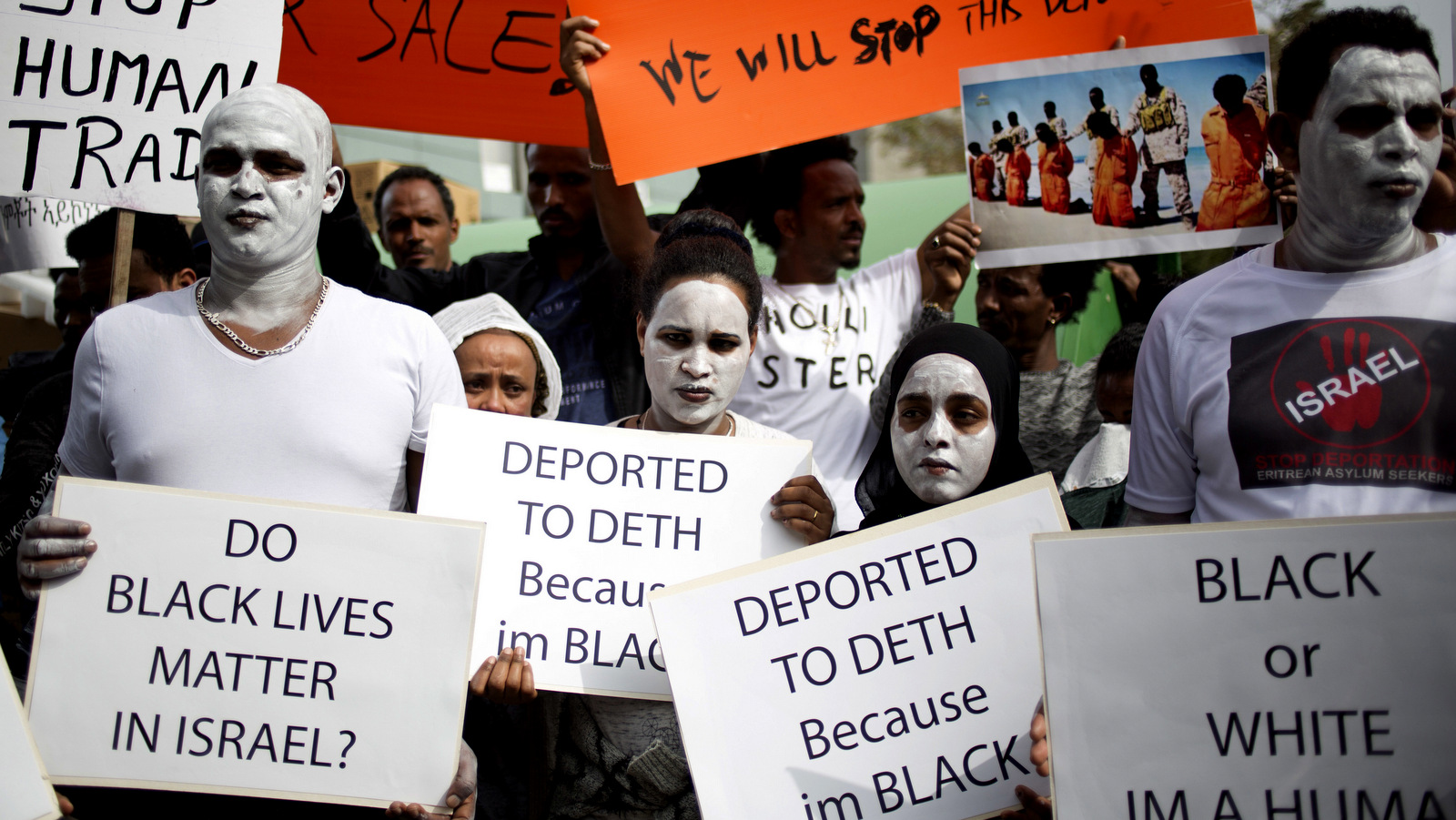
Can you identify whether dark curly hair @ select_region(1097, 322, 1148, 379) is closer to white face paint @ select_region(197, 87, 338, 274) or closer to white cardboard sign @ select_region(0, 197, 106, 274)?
white face paint @ select_region(197, 87, 338, 274)

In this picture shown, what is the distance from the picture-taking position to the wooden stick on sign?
333 cm

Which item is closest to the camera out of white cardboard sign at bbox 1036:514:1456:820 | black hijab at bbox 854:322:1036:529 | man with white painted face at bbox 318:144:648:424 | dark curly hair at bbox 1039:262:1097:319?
white cardboard sign at bbox 1036:514:1456:820

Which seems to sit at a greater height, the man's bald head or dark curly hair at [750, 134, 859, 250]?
dark curly hair at [750, 134, 859, 250]

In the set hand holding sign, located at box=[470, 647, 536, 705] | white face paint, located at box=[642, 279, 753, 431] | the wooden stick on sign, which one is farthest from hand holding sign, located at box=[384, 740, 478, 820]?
the wooden stick on sign

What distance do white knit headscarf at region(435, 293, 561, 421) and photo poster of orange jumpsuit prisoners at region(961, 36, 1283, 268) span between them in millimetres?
1495

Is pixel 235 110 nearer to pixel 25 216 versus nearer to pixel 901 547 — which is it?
pixel 901 547

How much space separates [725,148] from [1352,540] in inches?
89.5

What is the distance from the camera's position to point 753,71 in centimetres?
379

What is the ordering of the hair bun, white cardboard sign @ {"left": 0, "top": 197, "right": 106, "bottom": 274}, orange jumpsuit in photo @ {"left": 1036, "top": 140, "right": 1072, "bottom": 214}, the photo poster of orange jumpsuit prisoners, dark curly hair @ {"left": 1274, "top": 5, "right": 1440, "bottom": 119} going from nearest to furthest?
dark curly hair @ {"left": 1274, "top": 5, "right": 1440, "bottom": 119}
the hair bun
the photo poster of orange jumpsuit prisoners
orange jumpsuit in photo @ {"left": 1036, "top": 140, "right": 1072, "bottom": 214}
white cardboard sign @ {"left": 0, "top": 197, "right": 106, "bottom": 274}

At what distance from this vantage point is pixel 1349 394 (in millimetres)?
2340

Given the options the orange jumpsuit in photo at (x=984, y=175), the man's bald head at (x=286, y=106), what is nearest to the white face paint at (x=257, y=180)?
the man's bald head at (x=286, y=106)

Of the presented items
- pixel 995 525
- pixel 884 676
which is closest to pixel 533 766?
pixel 884 676

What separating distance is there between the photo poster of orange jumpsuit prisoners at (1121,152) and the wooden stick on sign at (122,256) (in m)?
2.64

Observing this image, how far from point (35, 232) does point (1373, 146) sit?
535cm
